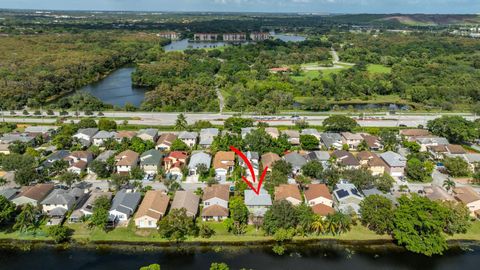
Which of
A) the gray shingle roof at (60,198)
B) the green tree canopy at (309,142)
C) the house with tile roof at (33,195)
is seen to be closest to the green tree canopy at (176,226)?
the gray shingle roof at (60,198)

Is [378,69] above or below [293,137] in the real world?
above

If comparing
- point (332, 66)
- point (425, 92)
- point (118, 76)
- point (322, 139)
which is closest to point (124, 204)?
point (322, 139)

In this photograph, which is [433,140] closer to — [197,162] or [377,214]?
[377,214]

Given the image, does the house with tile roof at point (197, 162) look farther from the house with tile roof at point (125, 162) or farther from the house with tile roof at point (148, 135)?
the house with tile roof at point (148, 135)

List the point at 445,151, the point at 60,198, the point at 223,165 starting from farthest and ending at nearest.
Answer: the point at 445,151
the point at 223,165
the point at 60,198

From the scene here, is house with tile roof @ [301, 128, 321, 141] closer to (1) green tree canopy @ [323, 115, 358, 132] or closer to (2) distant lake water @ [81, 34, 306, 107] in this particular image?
(1) green tree canopy @ [323, 115, 358, 132]

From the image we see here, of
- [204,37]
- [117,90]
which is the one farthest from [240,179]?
[204,37]

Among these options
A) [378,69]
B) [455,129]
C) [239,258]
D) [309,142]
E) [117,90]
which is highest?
[378,69]
